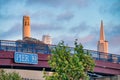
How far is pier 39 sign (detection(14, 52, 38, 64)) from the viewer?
176 feet

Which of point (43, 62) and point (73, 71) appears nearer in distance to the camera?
point (73, 71)

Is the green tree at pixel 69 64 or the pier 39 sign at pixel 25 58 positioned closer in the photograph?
the green tree at pixel 69 64

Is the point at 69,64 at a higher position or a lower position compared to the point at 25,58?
lower

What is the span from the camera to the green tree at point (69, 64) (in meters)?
41.5

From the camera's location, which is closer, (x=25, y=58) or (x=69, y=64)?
(x=69, y=64)

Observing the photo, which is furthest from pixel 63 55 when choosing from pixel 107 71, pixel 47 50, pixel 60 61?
pixel 107 71

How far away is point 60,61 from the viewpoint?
139ft

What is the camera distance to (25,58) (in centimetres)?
5456

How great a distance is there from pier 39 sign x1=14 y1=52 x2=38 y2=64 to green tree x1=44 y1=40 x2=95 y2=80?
1045 centimetres

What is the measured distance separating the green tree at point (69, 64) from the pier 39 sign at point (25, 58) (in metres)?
10.4

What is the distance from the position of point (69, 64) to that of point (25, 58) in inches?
542

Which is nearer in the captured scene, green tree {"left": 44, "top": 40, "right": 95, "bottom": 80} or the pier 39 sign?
green tree {"left": 44, "top": 40, "right": 95, "bottom": 80}

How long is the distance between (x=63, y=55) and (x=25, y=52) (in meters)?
13.6

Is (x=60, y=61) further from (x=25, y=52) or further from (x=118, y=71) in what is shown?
(x=118, y=71)
